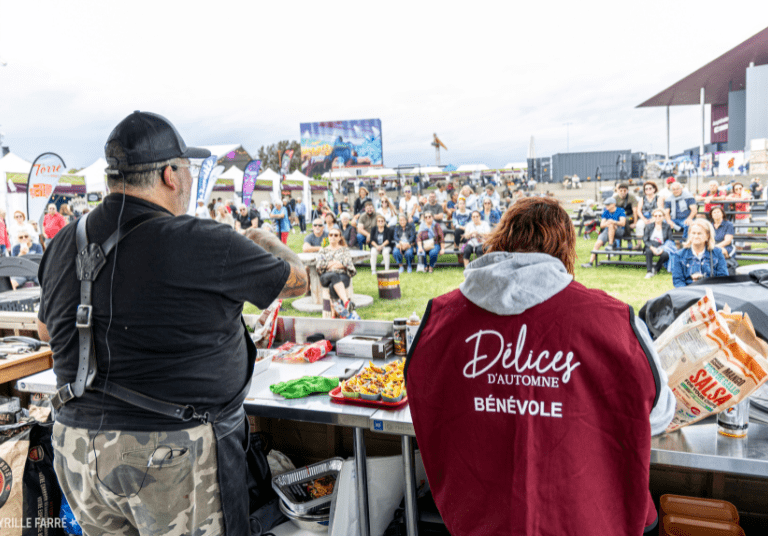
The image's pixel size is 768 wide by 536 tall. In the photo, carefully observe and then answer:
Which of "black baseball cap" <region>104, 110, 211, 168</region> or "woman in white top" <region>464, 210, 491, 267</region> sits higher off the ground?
"black baseball cap" <region>104, 110, 211, 168</region>

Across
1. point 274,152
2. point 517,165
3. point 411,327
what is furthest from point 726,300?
point 274,152

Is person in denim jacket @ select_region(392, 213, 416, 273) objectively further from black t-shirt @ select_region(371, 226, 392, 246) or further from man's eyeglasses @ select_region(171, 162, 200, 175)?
man's eyeglasses @ select_region(171, 162, 200, 175)

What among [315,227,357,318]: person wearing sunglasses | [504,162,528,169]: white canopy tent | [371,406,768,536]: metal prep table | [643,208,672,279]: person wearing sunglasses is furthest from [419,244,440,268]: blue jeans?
[504,162,528,169]: white canopy tent

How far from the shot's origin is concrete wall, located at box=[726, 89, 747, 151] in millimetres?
27578

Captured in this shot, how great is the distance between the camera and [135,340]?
55.8 inches

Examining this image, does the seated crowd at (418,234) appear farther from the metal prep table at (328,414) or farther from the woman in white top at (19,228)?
the metal prep table at (328,414)

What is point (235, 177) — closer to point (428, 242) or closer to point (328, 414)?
point (428, 242)

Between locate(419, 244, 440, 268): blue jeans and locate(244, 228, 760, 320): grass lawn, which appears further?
locate(419, 244, 440, 268): blue jeans

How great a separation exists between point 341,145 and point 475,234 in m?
36.1

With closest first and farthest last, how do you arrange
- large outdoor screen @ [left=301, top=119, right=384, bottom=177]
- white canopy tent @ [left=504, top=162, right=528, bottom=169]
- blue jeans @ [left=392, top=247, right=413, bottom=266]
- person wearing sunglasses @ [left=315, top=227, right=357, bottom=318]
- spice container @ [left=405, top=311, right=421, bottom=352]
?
1. spice container @ [left=405, top=311, right=421, bottom=352]
2. person wearing sunglasses @ [left=315, top=227, right=357, bottom=318]
3. blue jeans @ [left=392, top=247, right=413, bottom=266]
4. white canopy tent @ [left=504, top=162, right=528, bottom=169]
5. large outdoor screen @ [left=301, top=119, right=384, bottom=177]

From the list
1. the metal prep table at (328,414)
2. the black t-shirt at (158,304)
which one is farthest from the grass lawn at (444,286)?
the black t-shirt at (158,304)

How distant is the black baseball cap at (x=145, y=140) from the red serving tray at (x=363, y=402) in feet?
3.58

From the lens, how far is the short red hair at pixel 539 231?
4.25 feet

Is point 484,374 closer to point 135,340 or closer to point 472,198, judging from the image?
point 135,340
